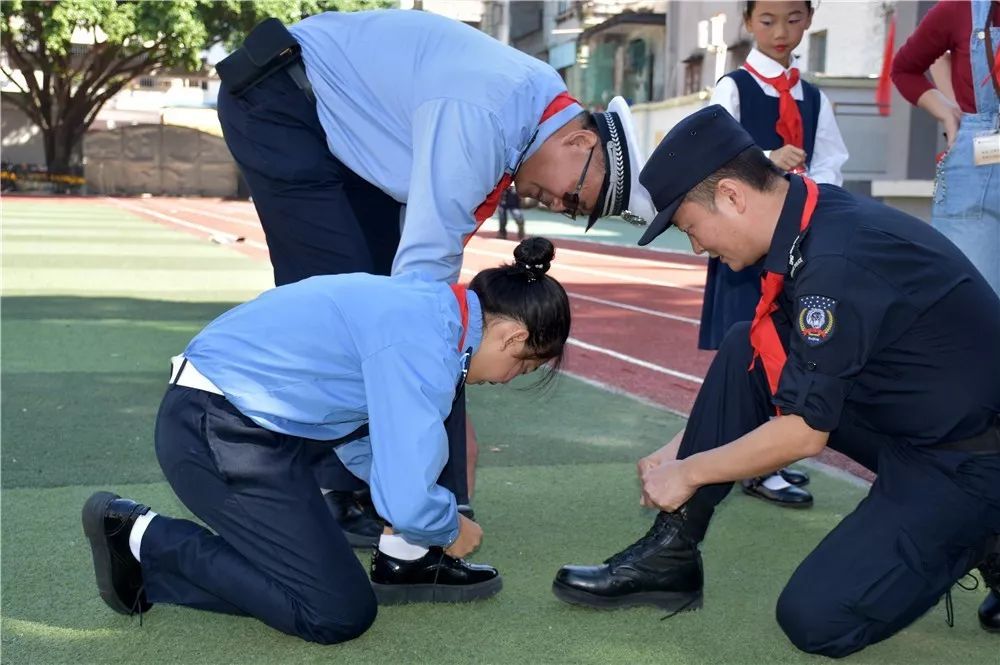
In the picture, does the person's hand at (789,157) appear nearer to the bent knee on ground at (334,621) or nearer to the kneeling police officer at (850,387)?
the kneeling police officer at (850,387)

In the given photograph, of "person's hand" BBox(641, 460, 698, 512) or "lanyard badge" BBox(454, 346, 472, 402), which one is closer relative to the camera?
"lanyard badge" BBox(454, 346, 472, 402)

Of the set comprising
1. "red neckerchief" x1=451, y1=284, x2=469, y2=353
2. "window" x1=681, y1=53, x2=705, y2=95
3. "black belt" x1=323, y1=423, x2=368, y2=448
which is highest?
"window" x1=681, y1=53, x2=705, y2=95

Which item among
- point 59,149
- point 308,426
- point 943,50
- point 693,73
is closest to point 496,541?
point 308,426

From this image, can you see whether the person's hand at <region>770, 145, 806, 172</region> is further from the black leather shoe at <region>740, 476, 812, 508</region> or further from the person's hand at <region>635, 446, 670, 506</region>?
the person's hand at <region>635, 446, 670, 506</region>

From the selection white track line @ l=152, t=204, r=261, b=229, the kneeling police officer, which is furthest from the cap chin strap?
white track line @ l=152, t=204, r=261, b=229

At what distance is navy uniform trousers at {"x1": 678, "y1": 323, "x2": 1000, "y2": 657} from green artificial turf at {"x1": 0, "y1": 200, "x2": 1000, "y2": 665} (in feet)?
0.22

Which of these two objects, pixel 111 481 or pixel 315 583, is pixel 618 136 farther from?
pixel 111 481

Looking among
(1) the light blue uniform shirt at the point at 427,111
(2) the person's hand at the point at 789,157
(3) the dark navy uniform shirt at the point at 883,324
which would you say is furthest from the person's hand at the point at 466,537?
Answer: (2) the person's hand at the point at 789,157

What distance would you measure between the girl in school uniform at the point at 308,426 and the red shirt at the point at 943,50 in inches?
89.3

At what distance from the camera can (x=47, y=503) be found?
13.8 feet

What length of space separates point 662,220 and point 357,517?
1662 mm

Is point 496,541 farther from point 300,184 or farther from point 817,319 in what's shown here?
point 817,319

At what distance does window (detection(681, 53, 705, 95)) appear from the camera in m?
33.7

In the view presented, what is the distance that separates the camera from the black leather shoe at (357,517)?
3.92m
